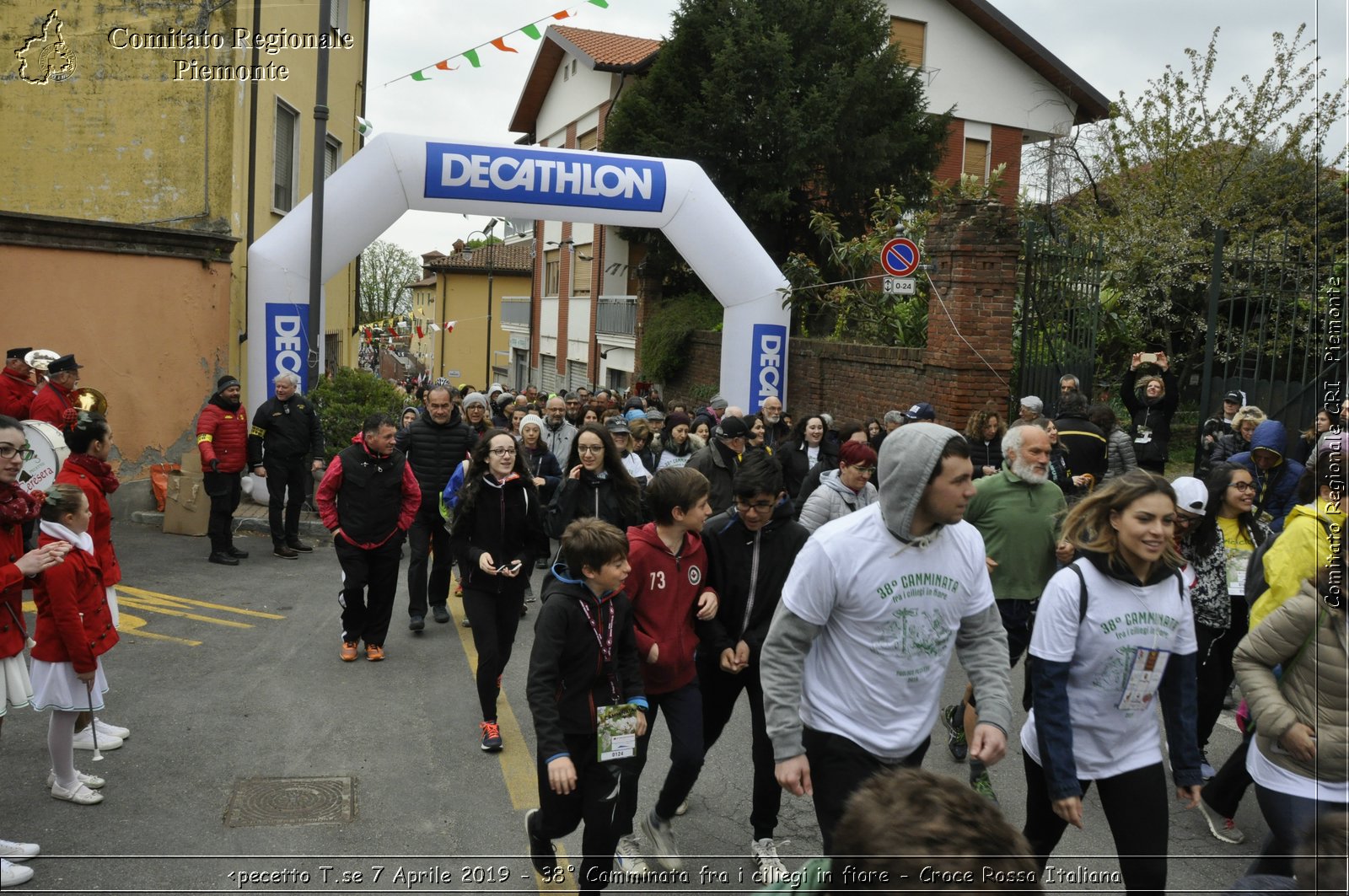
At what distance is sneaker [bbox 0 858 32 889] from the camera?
416cm

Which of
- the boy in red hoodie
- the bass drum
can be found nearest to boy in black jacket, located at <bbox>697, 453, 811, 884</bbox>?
the boy in red hoodie

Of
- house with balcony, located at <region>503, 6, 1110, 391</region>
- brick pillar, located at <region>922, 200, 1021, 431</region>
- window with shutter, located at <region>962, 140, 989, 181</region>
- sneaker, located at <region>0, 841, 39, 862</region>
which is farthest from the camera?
window with shutter, located at <region>962, 140, 989, 181</region>

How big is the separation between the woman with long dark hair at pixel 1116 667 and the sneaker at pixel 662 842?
5.51 ft

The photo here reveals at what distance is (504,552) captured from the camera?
6.27m

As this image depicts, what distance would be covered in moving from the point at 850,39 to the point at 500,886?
22036 millimetres

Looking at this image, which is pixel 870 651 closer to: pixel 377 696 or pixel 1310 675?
pixel 1310 675

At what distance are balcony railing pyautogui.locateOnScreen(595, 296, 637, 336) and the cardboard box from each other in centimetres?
1707

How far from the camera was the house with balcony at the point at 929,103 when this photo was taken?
95.5 ft

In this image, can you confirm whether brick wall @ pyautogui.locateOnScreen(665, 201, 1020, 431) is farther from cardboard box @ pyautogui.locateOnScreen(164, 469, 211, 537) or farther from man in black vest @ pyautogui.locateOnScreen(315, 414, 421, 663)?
cardboard box @ pyautogui.locateOnScreen(164, 469, 211, 537)

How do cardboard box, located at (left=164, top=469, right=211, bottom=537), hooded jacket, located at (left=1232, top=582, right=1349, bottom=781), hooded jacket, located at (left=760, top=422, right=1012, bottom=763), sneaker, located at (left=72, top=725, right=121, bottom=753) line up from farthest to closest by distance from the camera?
cardboard box, located at (left=164, top=469, right=211, bottom=537) < sneaker, located at (left=72, top=725, right=121, bottom=753) < hooded jacket, located at (left=760, top=422, right=1012, bottom=763) < hooded jacket, located at (left=1232, top=582, right=1349, bottom=781)

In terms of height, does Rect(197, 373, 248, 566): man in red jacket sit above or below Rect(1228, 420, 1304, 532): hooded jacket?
below

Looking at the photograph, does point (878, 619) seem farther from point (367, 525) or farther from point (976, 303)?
point (976, 303)

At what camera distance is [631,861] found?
456cm

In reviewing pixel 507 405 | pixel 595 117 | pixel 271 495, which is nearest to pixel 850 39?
pixel 595 117
